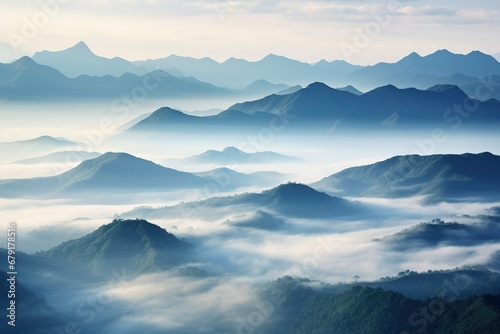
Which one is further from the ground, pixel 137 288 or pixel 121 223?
pixel 121 223

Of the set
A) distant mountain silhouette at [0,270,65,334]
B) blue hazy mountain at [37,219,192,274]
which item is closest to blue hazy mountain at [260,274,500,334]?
blue hazy mountain at [37,219,192,274]

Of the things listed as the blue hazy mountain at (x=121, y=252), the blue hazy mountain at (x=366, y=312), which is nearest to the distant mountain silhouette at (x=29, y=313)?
the blue hazy mountain at (x=121, y=252)

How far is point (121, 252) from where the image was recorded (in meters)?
192

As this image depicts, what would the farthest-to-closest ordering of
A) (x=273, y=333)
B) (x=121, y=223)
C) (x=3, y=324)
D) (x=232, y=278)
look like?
(x=121, y=223) → (x=232, y=278) → (x=273, y=333) → (x=3, y=324)

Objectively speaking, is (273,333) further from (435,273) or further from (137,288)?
(435,273)

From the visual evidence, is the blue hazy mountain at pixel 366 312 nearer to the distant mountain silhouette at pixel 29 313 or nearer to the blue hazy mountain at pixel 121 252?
the blue hazy mountain at pixel 121 252

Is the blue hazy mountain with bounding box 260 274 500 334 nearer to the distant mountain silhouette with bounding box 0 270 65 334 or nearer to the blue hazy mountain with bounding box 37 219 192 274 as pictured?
the blue hazy mountain with bounding box 37 219 192 274

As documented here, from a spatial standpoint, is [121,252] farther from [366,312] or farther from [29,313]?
[366,312]

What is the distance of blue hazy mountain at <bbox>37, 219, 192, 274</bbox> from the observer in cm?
18875

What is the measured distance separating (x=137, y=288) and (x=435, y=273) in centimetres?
7986

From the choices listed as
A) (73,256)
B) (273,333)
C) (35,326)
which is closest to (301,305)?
(273,333)

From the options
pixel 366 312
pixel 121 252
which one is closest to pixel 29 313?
pixel 121 252

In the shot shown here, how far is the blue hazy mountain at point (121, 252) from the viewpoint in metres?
189

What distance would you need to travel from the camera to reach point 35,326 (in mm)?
143500
